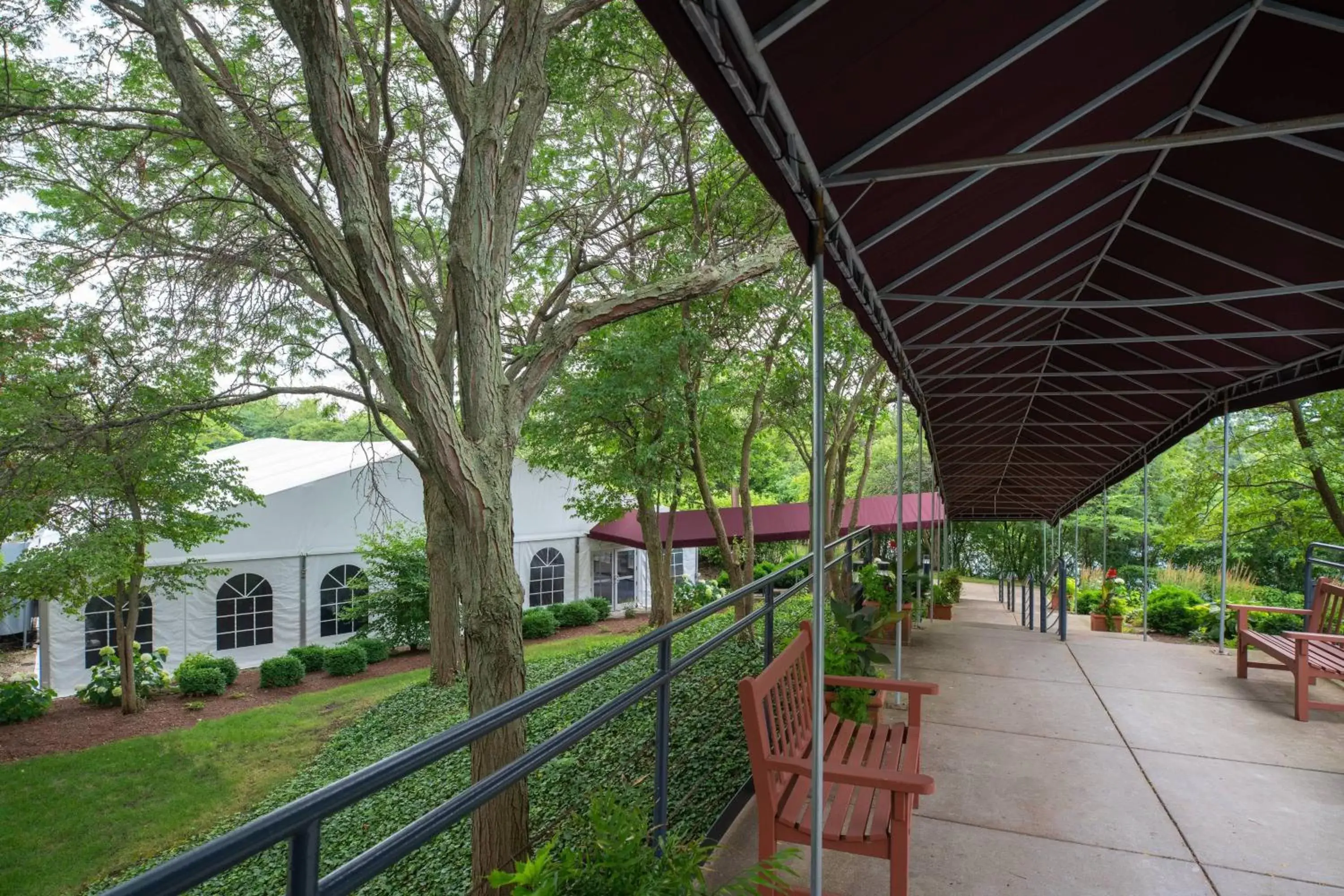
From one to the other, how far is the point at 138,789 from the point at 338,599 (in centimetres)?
786

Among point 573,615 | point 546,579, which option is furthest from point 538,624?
point 546,579

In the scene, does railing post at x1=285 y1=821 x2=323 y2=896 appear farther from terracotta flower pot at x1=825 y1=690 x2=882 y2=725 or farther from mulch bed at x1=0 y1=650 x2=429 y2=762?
mulch bed at x1=0 y1=650 x2=429 y2=762

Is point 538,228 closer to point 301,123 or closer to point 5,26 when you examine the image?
point 301,123

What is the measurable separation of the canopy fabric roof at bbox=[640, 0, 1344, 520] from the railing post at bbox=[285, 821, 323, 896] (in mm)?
1488

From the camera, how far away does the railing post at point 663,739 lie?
2.66m

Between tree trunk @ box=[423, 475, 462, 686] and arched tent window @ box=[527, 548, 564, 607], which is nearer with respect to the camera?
tree trunk @ box=[423, 475, 462, 686]

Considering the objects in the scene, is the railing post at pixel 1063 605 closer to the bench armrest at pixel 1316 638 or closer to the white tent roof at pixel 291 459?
the bench armrest at pixel 1316 638

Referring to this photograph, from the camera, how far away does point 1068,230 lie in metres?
3.90

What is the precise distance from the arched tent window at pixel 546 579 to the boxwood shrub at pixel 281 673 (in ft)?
21.3

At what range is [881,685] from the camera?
137 inches

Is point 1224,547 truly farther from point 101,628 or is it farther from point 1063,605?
point 101,628

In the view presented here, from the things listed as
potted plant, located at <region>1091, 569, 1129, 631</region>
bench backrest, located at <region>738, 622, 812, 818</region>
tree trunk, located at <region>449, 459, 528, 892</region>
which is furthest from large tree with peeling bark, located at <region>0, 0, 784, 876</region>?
potted plant, located at <region>1091, 569, 1129, 631</region>

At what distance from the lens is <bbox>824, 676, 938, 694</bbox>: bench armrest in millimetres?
3424

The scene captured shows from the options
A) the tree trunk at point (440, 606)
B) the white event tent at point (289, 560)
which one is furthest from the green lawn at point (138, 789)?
the white event tent at point (289, 560)
